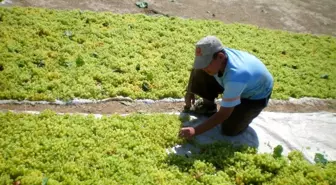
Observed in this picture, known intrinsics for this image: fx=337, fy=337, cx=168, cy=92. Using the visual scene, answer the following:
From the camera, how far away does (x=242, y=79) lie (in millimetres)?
5039

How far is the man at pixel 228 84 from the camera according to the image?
196 inches

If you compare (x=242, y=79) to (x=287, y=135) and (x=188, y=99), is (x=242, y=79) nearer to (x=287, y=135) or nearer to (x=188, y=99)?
(x=188, y=99)

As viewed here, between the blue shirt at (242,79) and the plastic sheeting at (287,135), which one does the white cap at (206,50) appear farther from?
the plastic sheeting at (287,135)

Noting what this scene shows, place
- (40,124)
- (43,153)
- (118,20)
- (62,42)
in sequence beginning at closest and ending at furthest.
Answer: (43,153)
(40,124)
(62,42)
(118,20)

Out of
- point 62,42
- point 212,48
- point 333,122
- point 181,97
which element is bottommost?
point 333,122

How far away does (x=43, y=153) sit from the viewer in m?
4.87

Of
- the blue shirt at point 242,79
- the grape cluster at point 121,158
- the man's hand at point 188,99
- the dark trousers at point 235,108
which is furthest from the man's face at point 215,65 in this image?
the grape cluster at point 121,158

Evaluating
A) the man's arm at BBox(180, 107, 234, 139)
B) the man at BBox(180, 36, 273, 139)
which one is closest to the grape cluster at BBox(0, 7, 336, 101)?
the man at BBox(180, 36, 273, 139)

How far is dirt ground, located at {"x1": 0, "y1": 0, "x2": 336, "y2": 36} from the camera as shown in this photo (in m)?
9.93

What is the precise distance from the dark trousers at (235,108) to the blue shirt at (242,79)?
5.5 inches

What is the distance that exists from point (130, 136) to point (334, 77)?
6.35 meters

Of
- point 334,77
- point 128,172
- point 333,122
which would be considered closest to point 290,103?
point 333,122

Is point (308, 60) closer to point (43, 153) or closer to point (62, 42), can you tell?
point (62, 42)

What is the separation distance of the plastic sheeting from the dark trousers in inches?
10.1
